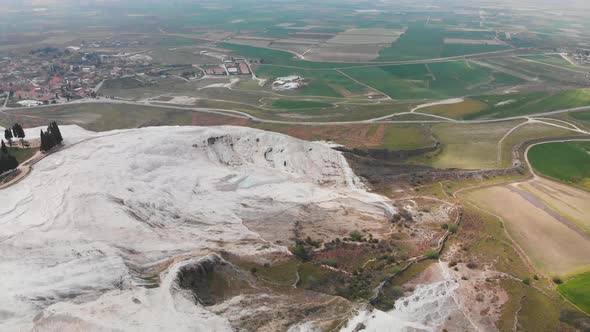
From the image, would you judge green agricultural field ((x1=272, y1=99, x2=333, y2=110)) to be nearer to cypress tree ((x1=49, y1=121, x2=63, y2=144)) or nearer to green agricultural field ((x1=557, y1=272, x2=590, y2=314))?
cypress tree ((x1=49, y1=121, x2=63, y2=144))

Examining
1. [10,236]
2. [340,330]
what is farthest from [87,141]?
[340,330]

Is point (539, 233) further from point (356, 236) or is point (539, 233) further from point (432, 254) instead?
point (356, 236)

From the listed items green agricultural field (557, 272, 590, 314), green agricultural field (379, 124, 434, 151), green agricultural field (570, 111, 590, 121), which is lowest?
green agricultural field (557, 272, 590, 314)

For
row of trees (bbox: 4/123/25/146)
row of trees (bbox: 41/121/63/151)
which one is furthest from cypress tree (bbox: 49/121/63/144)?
row of trees (bbox: 4/123/25/146)

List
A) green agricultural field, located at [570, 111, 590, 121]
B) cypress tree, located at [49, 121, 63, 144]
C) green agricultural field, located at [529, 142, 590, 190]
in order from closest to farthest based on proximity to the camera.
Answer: cypress tree, located at [49, 121, 63, 144], green agricultural field, located at [529, 142, 590, 190], green agricultural field, located at [570, 111, 590, 121]

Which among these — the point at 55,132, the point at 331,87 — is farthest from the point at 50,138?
the point at 331,87

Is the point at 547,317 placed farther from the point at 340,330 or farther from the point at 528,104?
the point at 528,104

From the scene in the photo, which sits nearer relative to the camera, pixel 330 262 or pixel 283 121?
pixel 330 262
